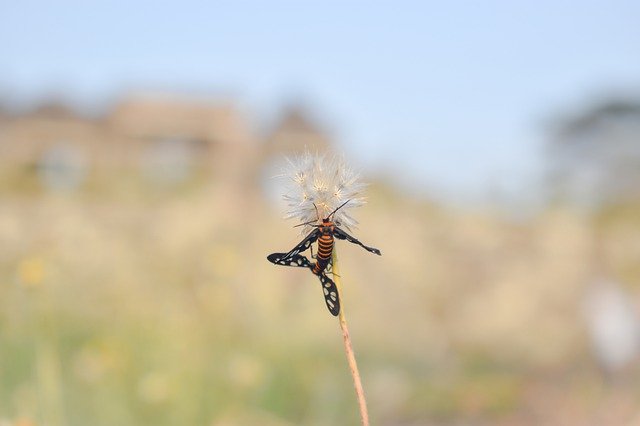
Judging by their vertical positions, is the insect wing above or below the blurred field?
below

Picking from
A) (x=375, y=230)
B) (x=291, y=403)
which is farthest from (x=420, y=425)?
(x=375, y=230)

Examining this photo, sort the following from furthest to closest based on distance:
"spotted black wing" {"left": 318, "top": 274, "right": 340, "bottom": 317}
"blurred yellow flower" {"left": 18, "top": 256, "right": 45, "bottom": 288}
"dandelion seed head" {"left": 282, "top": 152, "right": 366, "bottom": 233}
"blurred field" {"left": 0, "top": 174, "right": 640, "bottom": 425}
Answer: "blurred field" {"left": 0, "top": 174, "right": 640, "bottom": 425} → "blurred yellow flower" {"left": 18, "top": 256, "right": 45, "bottom": 288} → "dandelion seed head" {"left": 282, "top": 152, "right": 366, "bottom": 233} → "spotted black wing" {"left": 318, "top": 274, "right": 340, "bottom": 317}

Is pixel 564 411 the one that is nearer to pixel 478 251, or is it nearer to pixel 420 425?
pixel 420 425

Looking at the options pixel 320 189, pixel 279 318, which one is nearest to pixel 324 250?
pixel 320 189

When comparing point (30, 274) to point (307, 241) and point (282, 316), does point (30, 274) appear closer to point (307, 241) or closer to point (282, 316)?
point (307, 241)

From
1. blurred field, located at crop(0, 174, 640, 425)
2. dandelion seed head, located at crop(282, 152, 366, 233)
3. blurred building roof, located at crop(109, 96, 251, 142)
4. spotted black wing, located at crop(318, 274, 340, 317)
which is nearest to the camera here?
spotted black wing, located at crop(318, 274, 340, 317)

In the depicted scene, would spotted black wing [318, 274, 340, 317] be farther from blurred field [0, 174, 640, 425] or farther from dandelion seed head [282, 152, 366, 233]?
blurred field [0, 174, 640, 425]

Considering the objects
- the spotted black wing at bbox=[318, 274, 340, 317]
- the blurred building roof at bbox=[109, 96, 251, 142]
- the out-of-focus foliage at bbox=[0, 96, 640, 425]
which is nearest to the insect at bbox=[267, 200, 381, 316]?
the spotted black wing at bbox=[318, 274, 340, 317]
